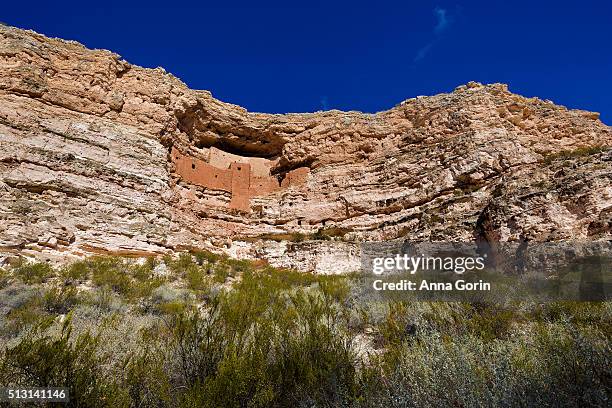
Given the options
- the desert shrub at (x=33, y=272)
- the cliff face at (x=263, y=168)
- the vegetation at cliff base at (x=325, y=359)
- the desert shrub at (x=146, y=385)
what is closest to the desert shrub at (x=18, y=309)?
the vegetation at cliff base at (x=325, y=359)

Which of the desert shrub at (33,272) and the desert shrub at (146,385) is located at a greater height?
the desert shrub at (33,272)

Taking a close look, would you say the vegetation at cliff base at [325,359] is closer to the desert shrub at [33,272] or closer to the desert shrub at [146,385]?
the desert shrub at [146,385]

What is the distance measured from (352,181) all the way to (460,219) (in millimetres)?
6083

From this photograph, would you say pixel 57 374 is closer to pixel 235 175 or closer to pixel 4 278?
pixel 4 278

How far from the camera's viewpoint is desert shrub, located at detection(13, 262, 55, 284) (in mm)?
8250

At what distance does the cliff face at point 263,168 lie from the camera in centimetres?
1073

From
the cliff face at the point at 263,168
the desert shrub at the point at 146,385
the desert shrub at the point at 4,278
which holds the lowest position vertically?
the desert shrub at the point at 146,385

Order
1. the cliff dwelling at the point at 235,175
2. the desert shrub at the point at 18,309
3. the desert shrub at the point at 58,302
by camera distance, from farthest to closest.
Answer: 1. the cliff dwelling at the point at 235,175
2. the desert shrub at the point at 58,302
3. the desert shrub at the point at 18,309

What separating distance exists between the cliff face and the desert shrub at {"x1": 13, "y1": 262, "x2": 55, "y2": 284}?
141cm

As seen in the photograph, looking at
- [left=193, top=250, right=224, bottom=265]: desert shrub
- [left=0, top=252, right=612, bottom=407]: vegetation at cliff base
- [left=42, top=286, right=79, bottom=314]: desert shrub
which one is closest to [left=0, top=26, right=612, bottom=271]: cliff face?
[left=193, top=250, right=224, bottom=265]: desert shrub

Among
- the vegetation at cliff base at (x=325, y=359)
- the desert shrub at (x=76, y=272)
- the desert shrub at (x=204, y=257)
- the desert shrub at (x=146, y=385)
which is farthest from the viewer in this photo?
the desert shrub at (x=204, y=257)

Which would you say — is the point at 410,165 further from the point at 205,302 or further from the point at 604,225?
the point at 205,302

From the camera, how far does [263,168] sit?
20188 millimetres

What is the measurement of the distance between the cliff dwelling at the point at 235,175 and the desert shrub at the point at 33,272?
795cm
